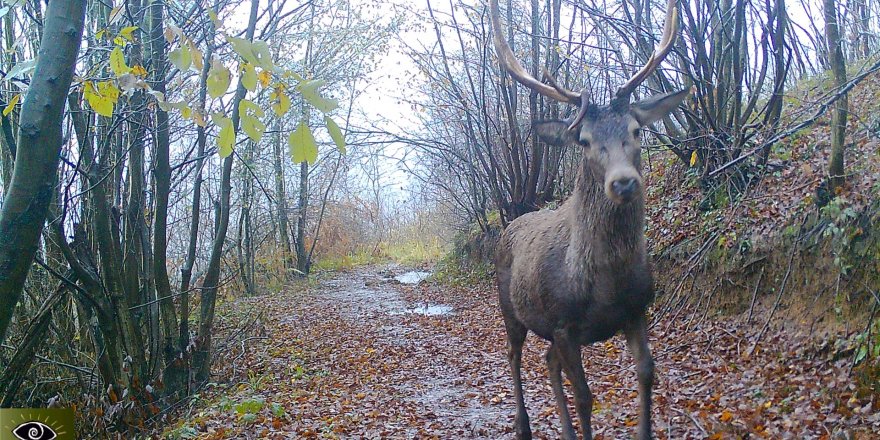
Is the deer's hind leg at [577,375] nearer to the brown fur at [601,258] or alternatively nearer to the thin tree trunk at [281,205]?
the brown fur at [601,258]

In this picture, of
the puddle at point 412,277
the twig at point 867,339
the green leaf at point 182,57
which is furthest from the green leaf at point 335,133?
the puddle at point 412,277

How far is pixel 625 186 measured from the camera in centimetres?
389

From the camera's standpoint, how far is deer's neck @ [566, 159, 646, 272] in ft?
14.2

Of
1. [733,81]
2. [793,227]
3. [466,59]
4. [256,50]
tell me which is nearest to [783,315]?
[793,227]

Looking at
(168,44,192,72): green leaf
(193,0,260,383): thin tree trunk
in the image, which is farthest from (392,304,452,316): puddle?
(168,44,192,72): green leaf

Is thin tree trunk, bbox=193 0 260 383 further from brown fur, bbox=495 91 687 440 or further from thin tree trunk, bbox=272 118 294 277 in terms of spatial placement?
thin tree trunk, bbox=272 118 294 277

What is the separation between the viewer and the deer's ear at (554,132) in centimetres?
483

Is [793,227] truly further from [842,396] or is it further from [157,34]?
[157,34]

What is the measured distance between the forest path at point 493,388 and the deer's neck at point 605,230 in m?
1.52

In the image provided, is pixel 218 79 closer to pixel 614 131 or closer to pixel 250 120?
pixel 250 120

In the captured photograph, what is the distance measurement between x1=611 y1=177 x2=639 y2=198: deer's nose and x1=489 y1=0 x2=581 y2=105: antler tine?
110 centimetres

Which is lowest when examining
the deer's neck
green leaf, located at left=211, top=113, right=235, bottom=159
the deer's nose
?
the deer's neck

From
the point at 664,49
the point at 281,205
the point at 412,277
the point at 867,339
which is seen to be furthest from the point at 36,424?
the point at 412,277

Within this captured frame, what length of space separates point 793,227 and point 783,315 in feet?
2.90
